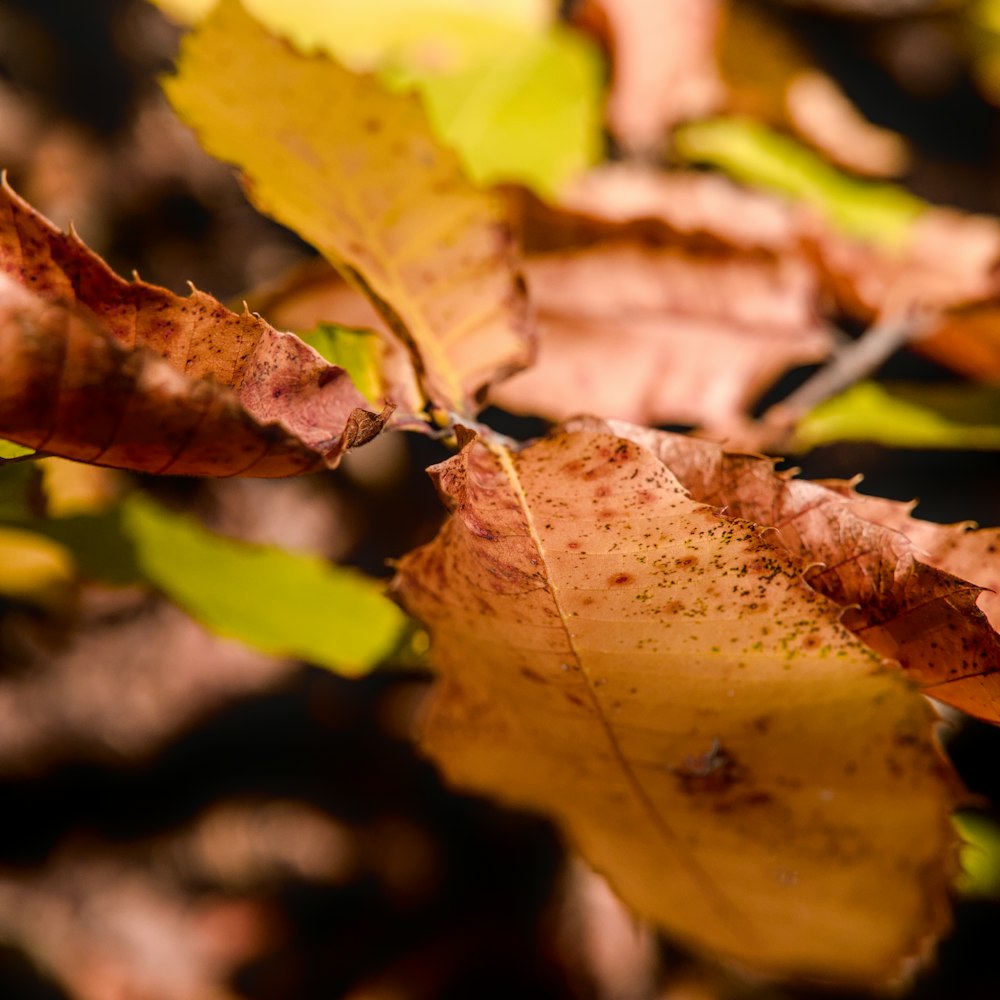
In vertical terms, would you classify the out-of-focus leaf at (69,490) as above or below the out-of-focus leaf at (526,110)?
below

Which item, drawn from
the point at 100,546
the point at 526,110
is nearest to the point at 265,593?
the point at 100,546

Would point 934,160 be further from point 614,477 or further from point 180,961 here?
point 180,961

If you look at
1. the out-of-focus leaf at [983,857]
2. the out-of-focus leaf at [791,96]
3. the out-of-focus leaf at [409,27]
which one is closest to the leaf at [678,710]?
the out-of-focus leaf at [983,857]

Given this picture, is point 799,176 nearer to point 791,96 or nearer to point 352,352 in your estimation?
point 791,96

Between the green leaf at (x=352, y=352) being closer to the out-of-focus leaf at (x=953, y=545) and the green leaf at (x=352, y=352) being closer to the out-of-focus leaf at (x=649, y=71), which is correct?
the out-of-focus leaf at (x=953, y=545)

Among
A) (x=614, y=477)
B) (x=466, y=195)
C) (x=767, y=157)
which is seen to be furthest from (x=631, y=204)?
(x=614, y=477)

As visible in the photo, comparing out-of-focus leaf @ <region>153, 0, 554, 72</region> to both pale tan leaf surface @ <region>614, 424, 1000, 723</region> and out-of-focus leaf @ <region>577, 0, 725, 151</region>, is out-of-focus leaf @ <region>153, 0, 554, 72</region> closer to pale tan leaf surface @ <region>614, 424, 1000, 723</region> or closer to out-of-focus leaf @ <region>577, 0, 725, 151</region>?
out-of-focus leaf @ <region>577, 0, 725, 151</region>
